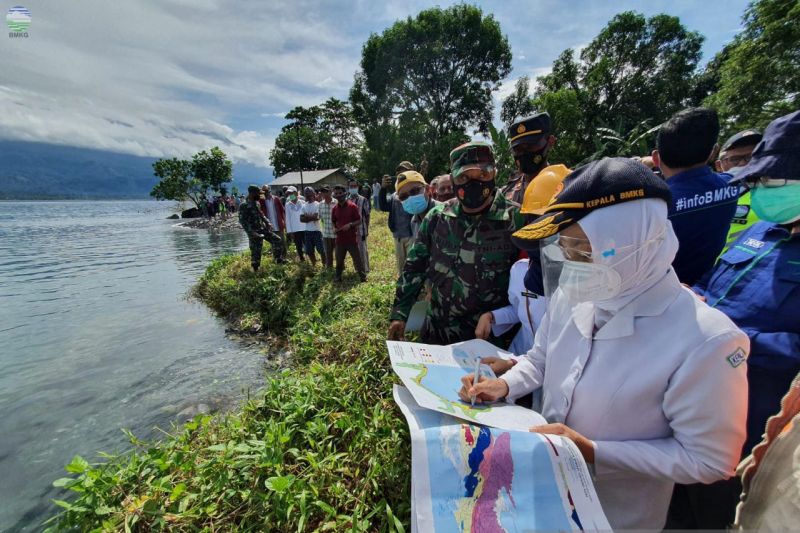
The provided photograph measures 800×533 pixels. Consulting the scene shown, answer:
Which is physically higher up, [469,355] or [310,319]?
[469,355]

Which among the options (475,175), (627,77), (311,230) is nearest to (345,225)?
(311,230)

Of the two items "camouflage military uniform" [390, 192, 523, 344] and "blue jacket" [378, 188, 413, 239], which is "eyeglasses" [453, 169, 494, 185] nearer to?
"camouflage military uniform" [390, 192, 523, 344]

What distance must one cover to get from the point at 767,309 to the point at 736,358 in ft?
1.60

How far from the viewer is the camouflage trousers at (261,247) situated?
26.8ft

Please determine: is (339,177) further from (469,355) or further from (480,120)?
(469,355)

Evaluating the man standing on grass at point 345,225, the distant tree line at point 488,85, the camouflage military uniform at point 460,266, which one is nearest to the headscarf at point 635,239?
the camouflage military uniform at point 460,266

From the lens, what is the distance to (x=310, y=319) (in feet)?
17.3

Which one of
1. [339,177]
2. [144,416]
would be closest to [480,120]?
[339,177]

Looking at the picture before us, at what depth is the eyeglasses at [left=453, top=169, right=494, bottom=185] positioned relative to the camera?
1904mm

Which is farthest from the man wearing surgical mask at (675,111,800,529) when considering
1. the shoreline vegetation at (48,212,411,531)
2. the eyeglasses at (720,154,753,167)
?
the eyeglasses at (720,154,753,167)

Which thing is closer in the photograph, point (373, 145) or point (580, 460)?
point (580, 460)

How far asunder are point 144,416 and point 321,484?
10.0ft

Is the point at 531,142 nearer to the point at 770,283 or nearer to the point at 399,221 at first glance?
the point at 770,283

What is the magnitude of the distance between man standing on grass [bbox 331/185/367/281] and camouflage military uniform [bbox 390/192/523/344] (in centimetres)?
422
